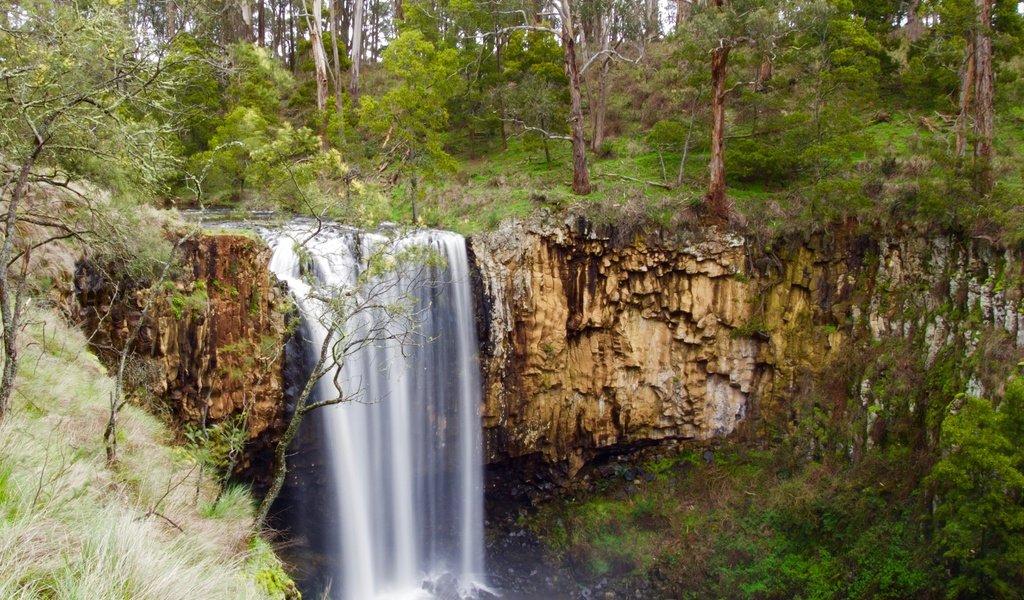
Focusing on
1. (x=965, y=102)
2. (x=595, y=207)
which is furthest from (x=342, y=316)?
(x=965, y=102)

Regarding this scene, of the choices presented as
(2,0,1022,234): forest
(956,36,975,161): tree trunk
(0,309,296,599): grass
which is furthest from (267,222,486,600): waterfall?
(956,36,975,161): tree trunk

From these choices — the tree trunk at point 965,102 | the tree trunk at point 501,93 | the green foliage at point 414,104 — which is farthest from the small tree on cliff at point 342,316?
the tree trunk at point 965,102

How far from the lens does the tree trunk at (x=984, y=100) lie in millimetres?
11289

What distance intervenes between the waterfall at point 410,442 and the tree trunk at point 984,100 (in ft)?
33.5

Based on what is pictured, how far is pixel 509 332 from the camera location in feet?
43.3

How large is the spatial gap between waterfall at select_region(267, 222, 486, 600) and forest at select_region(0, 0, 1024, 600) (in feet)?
4.79

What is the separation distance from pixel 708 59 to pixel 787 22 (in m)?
2.34

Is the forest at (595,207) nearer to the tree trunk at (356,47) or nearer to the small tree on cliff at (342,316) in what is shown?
the tree trunk at (356,47)

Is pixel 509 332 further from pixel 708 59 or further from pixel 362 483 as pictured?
pixel 708 59

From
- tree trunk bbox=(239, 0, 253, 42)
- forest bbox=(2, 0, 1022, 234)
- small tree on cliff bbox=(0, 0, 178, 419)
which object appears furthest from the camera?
tree trunk bbox=(239, 0, 253, 42)

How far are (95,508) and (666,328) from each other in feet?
40.0

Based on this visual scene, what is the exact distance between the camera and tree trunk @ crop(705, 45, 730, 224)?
13.0 m

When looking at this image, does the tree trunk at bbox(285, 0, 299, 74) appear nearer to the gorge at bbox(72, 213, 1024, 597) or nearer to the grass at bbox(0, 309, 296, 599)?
the gorge at bbox(72, 213, 1024, 597)

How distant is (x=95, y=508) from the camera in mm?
3465
